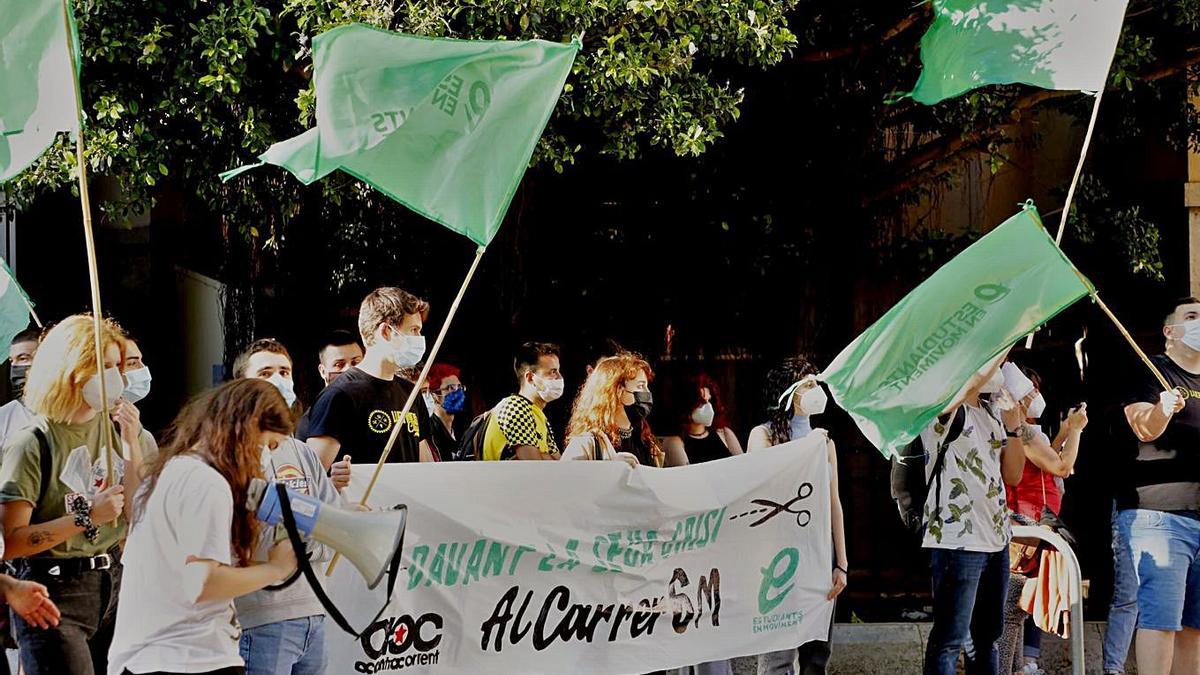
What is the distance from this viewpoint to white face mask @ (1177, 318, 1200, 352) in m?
7.72

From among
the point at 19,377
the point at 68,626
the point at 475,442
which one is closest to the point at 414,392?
the point at 68,626

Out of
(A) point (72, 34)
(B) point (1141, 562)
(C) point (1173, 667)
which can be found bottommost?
(C) point (1173, 667)

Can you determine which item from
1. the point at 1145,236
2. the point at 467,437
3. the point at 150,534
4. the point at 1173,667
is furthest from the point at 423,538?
the point at 1145,236

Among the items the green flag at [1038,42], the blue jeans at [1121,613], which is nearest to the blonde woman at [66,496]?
the green flag at [1038,42]

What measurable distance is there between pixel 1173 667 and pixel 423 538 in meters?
4.06

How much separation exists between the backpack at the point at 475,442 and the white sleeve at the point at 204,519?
2.93 meters

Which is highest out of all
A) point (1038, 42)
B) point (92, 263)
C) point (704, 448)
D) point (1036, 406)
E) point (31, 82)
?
point (1038, 42)

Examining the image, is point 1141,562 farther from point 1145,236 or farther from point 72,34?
point 72,34

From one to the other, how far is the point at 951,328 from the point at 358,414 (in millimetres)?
2566

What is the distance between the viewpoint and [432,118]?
19.4 feet

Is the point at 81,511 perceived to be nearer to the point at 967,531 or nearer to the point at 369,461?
the point at 369,461

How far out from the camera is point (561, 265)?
11.6 metres

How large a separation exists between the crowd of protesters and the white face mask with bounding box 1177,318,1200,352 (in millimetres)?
14

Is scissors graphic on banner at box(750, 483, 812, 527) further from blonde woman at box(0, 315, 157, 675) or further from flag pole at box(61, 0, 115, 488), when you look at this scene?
flag pole at box(61, 0, 115, 488)
